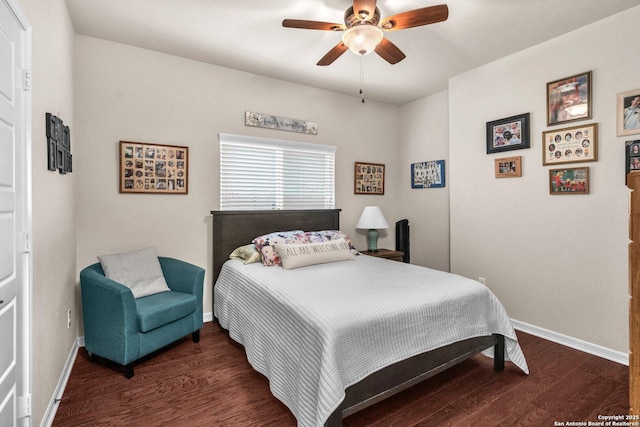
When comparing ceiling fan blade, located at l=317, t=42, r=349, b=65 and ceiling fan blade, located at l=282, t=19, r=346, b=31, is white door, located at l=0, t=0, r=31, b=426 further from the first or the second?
ceiling fan blade, located at l=317, t=42, r=349, b=65

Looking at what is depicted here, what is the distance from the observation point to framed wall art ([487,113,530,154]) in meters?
3.04

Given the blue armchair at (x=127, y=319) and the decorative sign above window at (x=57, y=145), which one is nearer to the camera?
the decorative sign above window at (x=57, y=145)

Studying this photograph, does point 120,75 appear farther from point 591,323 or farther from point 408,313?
point 591,323

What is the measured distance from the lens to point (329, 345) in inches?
62.1

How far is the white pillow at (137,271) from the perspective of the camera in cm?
261

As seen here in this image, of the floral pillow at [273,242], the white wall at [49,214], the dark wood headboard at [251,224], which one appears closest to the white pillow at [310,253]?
the floral pillow at [273,242]

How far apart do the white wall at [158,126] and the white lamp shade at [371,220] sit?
3.70ft

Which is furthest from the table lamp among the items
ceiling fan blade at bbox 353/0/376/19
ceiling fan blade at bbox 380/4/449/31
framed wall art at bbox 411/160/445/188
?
ceiling fan blade at bbox 353/0/376/19

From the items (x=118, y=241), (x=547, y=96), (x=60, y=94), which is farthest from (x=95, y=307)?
(x=547, y=96)

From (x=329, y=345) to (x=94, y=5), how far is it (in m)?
2.95

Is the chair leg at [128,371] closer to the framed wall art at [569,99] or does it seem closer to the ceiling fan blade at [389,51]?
the ceiling fan blade at [389,51]

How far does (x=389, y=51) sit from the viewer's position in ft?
7.91

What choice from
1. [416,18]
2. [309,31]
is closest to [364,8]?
[416,18]

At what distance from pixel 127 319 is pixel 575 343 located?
368 cm
